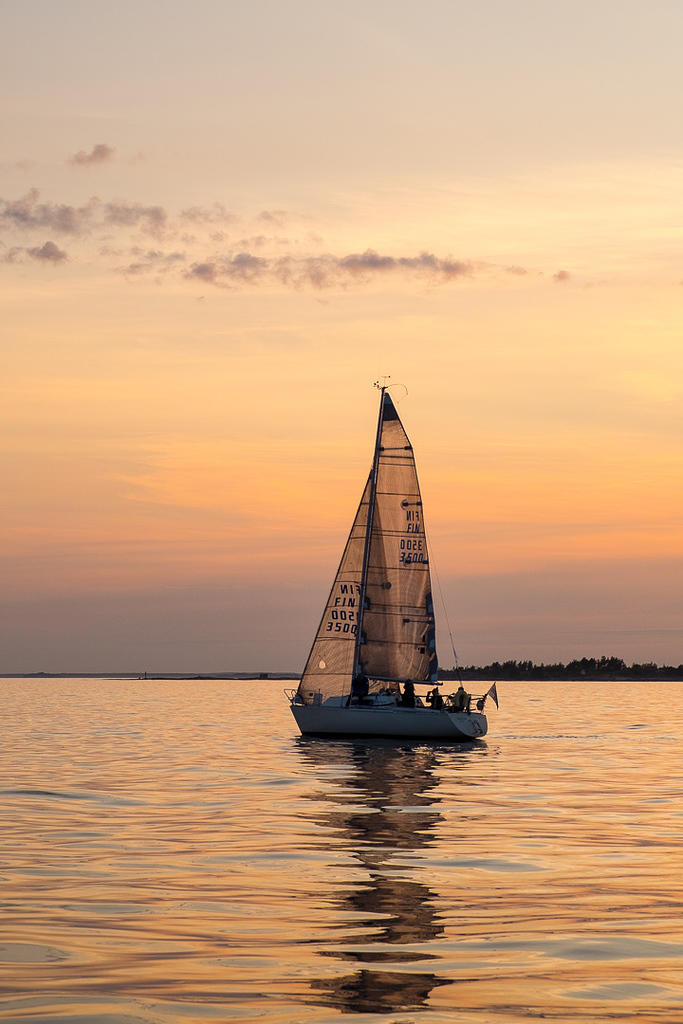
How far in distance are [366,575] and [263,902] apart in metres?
48.1

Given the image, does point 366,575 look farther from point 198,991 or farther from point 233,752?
point 198,991

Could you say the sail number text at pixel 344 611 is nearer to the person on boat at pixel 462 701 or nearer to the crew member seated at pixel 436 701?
the crew member seated at pixel 436 701

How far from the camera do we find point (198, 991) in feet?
47.4

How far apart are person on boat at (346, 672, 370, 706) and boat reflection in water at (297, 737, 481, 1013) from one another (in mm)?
17193

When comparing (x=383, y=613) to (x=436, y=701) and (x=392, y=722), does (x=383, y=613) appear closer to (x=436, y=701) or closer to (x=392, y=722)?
(x=436, y=701)

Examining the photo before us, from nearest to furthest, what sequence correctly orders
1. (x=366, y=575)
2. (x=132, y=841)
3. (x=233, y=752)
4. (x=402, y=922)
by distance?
(x=402, y=922) → (x=132, y=841) → (x=233, y=752) → (x=366, y=575)

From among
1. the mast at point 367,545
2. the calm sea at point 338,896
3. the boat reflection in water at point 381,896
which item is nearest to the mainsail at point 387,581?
the mast at point 367,545

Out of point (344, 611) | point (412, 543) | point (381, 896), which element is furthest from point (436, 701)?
point (381, 896)

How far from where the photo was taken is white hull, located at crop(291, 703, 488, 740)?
2414 inches

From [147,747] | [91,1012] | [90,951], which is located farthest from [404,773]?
[91,1012]

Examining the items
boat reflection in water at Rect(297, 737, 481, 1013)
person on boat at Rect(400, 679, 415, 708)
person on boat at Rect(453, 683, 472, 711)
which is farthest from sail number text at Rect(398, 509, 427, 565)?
boat reflection in water at Rect(297, 737, 481, 1013)

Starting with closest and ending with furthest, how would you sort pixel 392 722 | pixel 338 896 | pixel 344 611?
pixel 338 896
pixel 392 722
pixel 344 611

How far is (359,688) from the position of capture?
64.9m

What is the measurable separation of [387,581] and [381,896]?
4790 centimetres
